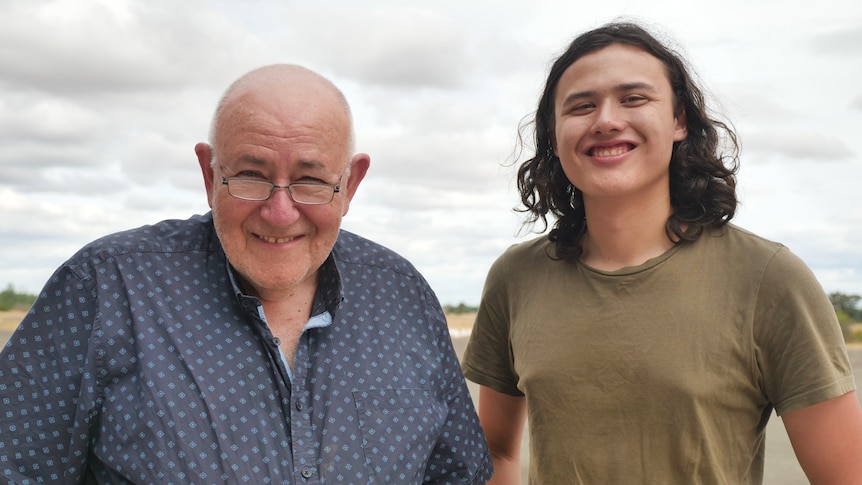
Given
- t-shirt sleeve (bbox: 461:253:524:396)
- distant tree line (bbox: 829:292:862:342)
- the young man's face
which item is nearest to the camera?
the young man's face

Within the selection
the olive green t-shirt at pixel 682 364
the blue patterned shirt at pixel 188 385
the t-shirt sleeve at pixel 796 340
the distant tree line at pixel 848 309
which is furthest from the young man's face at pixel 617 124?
the distant tree line at pixel 848 309

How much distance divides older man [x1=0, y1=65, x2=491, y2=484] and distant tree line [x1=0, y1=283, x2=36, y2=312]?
20.0 meters

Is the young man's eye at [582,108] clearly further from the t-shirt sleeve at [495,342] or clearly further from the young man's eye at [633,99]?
the t-shirt sleeve at [495,342]

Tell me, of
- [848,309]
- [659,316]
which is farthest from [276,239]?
[848,309]

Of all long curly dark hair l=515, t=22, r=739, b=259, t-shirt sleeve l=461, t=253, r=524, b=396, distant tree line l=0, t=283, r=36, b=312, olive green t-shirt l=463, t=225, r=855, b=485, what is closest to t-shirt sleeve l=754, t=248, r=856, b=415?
olive green t-shirt l=463, t=225, r=855, b=485

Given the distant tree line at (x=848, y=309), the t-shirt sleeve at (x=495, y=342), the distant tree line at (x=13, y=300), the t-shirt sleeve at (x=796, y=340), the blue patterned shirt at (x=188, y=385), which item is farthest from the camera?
the distant tree line at (x=13, y=300)

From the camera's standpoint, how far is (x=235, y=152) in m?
2.23

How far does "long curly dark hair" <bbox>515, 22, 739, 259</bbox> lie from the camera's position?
2.65 metres

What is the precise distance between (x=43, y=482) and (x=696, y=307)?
1768 mm

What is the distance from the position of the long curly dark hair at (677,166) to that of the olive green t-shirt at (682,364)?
8 cm

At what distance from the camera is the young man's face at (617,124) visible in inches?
99.2

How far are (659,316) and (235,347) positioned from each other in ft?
3.83

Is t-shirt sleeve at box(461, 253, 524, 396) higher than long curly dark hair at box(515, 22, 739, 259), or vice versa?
long curly dark hair at box(515, 22, 739, 259)

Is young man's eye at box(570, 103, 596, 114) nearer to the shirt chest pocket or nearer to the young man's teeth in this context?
the young man's teeth
